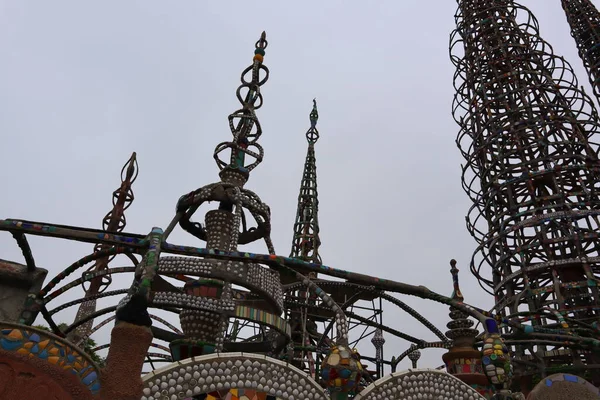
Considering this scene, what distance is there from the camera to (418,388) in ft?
17.1

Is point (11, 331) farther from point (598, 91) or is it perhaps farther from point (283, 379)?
point (598, 91)

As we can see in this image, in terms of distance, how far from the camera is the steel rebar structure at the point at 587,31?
35812 millimetres

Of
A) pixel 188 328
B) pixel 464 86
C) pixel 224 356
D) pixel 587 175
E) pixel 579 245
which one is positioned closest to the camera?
pixel 224 356

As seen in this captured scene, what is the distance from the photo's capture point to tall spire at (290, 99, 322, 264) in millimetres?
26859

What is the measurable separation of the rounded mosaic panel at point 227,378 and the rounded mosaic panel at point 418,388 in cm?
60

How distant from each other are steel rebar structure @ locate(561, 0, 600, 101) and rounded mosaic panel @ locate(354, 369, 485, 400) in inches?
1464

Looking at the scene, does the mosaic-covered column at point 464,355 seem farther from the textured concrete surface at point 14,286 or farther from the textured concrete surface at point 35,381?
the textured concrete surface at point 14,286

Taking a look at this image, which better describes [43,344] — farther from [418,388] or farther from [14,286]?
[418,388]

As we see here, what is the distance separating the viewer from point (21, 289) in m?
6.09

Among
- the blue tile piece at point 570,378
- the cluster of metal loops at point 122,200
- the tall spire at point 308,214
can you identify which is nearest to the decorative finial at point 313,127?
the tall spire at point 308,214

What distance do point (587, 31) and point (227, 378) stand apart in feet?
138

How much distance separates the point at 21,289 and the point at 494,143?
2527 centimetres

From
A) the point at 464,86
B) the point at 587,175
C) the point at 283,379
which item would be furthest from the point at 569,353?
the point at 283,379

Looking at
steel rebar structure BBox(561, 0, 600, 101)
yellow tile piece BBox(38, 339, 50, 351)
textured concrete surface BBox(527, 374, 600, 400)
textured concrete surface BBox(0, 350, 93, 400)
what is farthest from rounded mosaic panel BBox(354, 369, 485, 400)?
steel rebar structure BBox(561, 0, 600, 101)
